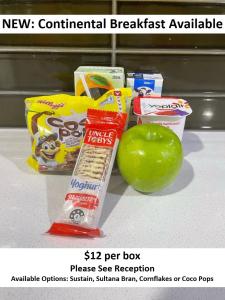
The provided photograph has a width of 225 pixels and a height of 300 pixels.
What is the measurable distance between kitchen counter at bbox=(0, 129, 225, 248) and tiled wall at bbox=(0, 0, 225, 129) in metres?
0.18

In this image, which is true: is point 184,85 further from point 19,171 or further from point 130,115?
point 19,171

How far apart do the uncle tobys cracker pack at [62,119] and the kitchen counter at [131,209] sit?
0.07 metres

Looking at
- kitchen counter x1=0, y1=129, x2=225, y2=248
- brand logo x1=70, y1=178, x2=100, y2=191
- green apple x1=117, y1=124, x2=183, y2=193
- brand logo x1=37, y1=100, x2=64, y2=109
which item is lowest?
kitchen counter x1=0, y1=129, x2=225, y2=248

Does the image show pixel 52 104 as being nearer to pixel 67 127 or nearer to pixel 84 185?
pixel 67 127

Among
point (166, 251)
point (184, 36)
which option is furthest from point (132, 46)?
point (166, 251)

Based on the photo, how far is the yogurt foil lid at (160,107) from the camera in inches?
26.4

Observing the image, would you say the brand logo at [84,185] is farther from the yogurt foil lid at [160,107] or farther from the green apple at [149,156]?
the yogurt foil lid at [160,107]

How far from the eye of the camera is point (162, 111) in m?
0.67

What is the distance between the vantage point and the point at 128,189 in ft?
2.24

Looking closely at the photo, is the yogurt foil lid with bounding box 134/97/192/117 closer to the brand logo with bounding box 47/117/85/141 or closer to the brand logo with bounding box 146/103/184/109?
the brand logo with bounding box 146/103/184/109

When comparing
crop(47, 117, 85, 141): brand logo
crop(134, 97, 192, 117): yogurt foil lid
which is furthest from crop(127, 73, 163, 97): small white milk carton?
crop(47, 117, 85, 141): brand logo

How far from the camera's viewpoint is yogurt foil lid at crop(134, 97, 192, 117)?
671mm

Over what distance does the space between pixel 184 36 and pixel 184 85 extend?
125 millimetres

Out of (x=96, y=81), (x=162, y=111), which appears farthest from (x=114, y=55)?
(x=162, y=111)
